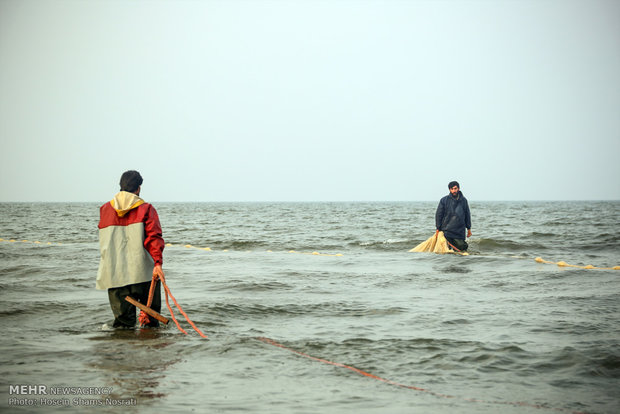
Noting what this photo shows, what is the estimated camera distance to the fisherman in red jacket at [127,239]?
562cm

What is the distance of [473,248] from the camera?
19547 mm

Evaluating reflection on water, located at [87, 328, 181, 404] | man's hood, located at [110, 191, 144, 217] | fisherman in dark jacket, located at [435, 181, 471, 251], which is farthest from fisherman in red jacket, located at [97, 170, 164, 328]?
fisherman in dark jacket, located at [435, 181, 471, 251]

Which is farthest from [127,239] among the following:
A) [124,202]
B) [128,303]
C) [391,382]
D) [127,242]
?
[391,382]

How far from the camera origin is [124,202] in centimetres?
562

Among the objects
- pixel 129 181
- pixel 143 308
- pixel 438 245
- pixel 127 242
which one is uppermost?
pixel 129 181

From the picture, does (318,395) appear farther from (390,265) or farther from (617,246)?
Result: (617,246)

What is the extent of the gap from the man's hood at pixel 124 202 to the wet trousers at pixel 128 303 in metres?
0.81

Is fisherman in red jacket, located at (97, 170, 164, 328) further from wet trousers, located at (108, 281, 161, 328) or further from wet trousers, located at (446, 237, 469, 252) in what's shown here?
wet trousers, located at (446, 237, 469, 252)

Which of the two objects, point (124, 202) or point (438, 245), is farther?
point (438, 245)

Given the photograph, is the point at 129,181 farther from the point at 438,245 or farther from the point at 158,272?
the point at 438,245

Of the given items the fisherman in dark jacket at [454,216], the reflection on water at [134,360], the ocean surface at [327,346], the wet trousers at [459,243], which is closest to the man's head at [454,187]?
the fisherman in dark jacket at [454,216]

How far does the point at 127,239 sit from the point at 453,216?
9458 millimetres

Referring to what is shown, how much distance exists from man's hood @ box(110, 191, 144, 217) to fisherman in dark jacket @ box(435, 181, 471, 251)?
8.73 m

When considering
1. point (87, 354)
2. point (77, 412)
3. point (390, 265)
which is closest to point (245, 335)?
point (87, 354)
